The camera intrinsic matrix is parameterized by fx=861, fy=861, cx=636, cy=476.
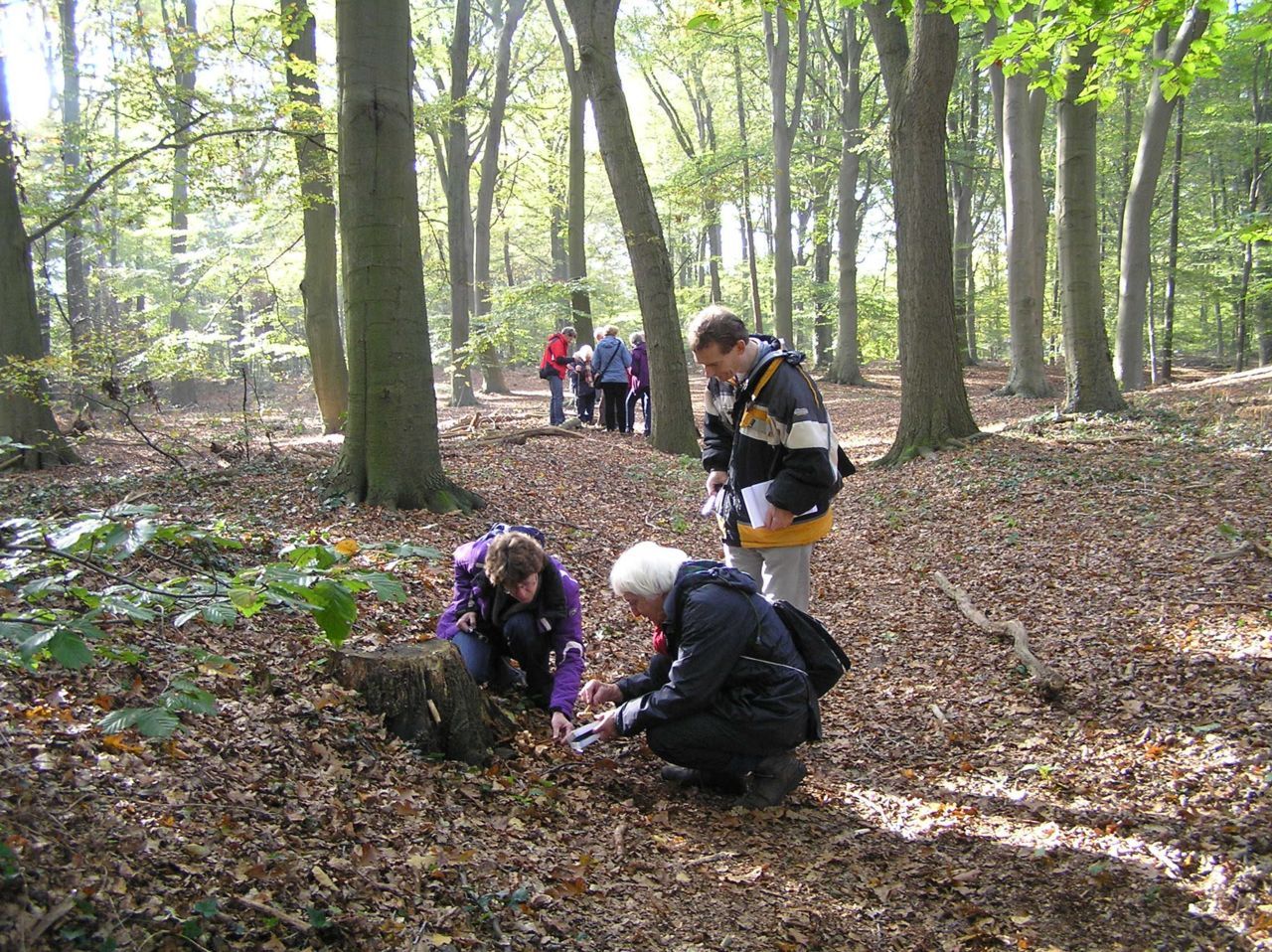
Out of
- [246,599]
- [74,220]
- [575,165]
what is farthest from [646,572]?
[575,165]

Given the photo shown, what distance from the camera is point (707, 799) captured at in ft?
13.0

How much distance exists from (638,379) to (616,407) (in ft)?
2.25

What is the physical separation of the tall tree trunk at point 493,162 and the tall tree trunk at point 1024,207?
10.0 m

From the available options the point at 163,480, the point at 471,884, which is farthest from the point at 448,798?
the point at 163,480

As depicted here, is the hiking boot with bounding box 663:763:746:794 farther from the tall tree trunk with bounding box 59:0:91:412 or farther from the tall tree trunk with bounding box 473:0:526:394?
the tall tree trunk with bounding box 473:0:526:394

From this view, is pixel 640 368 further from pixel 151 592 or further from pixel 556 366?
pixel 151 592

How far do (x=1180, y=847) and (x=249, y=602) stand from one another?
3467mm

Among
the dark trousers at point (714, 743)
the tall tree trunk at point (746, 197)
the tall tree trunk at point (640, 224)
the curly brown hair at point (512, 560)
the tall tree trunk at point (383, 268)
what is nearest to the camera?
the dark trousers at point (714, 743)

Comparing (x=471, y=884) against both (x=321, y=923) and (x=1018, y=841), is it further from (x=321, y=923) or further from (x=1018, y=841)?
(x=1018, y=841)

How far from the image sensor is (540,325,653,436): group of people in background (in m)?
13.4

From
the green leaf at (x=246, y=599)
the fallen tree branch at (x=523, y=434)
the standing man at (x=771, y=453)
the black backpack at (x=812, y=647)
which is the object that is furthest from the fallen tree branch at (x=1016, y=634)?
the fallen tree branch at (x=523, y=434)

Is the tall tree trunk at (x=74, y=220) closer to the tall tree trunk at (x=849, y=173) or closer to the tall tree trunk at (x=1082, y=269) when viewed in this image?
the tall tree trunk at (x=1082, y=269)

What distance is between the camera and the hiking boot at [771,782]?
153 inches

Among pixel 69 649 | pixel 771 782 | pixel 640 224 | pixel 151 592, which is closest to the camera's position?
pixel 69 649
